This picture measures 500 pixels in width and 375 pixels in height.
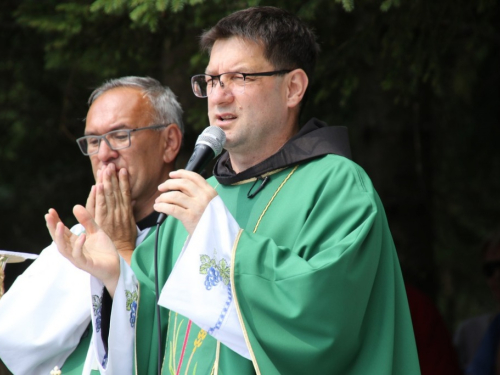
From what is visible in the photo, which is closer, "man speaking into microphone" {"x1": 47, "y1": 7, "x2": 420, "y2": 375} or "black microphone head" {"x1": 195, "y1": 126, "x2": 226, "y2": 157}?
"man speaking into microphone" {"x1": 47, "y1": 7, "x2": 420, "y2": 375}

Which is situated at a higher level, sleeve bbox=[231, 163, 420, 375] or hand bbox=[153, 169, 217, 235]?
hand bbox=[153, 169, 217, 235]

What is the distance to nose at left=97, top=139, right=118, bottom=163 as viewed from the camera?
4035 mm

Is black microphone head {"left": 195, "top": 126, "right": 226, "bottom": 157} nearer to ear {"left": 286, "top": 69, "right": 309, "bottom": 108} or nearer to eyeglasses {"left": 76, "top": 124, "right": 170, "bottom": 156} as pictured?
ear {"left": 286, "top": 69, "right": 309, "bottom": 108}

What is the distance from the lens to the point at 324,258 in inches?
108

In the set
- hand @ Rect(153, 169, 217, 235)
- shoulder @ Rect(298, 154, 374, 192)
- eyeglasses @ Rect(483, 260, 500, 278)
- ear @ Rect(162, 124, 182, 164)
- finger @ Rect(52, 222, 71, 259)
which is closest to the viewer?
hand @ Rect(153, 169, 217, 235)

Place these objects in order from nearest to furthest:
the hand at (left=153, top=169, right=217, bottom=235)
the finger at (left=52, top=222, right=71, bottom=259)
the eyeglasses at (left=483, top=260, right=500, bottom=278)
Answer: the hand at (left=153, top=169, right=217, bottom=235)
the finger at (left=52, top=222, right=71, bottom=259)
the eyeglasses at (left=483, top=260, right=500, bottom=278)

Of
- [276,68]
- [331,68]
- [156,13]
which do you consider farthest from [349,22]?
[276,68]

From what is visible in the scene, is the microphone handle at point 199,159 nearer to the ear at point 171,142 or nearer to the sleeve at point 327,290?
the sleeve at point 327,290

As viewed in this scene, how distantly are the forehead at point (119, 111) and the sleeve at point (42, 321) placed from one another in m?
0.76

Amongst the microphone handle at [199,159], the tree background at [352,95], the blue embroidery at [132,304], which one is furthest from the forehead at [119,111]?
the microphone handle at [199,159]

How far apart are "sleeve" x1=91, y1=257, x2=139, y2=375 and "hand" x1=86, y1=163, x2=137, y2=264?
61 centimetres

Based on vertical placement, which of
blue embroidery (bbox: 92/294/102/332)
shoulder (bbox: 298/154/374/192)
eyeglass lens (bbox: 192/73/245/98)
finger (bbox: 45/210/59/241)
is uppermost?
eyeglass lens (bbox: 192/73/245/98)

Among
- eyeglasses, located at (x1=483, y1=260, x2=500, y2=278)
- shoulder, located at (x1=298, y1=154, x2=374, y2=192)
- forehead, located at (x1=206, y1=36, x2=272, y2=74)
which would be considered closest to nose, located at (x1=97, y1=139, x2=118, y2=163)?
forehead, located at (x1=206, y1=36, x2=272, y2=74)

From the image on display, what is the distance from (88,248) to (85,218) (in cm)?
12
